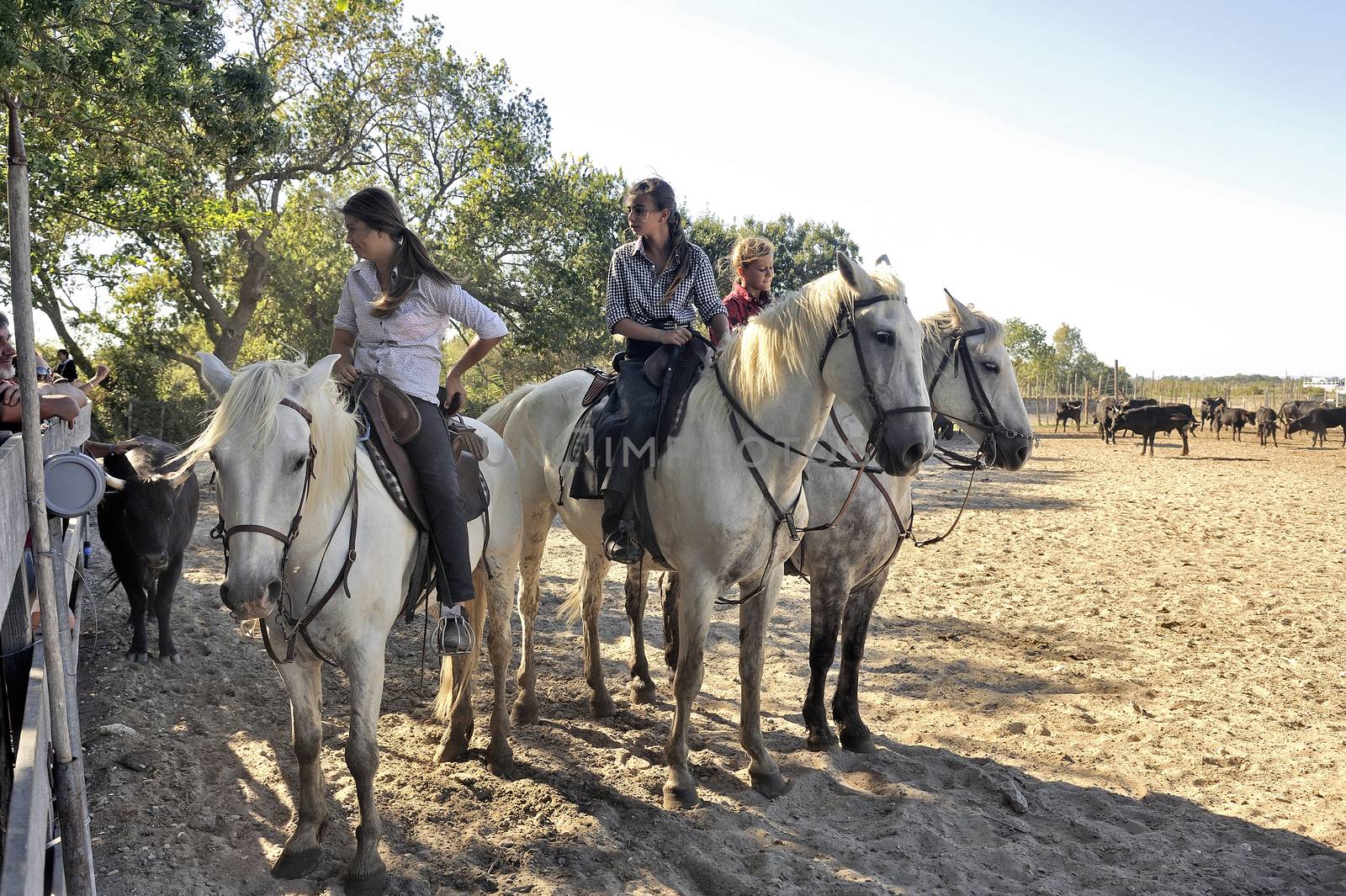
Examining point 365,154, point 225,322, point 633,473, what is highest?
point 365,154

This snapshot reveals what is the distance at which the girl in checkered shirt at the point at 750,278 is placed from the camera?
18.5 feet

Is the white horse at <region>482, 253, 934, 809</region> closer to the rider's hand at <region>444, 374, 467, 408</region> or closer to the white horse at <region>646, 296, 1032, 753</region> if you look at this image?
the white horse at <region>646, 296, 1032, 753</region>

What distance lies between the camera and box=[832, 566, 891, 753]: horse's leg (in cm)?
479

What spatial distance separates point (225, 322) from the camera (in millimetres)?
19250

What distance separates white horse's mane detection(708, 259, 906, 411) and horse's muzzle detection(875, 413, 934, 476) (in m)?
0.53

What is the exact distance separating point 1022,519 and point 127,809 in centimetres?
1252

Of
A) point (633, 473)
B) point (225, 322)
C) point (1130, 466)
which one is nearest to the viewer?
point (633, 473)

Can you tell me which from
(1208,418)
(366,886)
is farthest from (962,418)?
(1208,418)

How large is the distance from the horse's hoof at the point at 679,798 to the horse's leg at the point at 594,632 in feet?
4.09

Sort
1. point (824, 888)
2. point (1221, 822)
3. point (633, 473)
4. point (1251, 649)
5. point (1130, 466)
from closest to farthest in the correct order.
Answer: point (824, 888), point (1221, 822), point (633, 473), point (1251, 649), point (1130, 466)

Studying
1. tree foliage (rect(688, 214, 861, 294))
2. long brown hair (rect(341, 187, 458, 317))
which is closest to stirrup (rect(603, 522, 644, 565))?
long brown hair (rect(341, 187, 458, 317))

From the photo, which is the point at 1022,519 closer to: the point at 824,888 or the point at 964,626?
the point at 964,626

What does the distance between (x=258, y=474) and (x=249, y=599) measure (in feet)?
1.31

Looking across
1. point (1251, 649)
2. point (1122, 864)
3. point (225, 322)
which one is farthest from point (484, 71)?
point (1122, 864)
